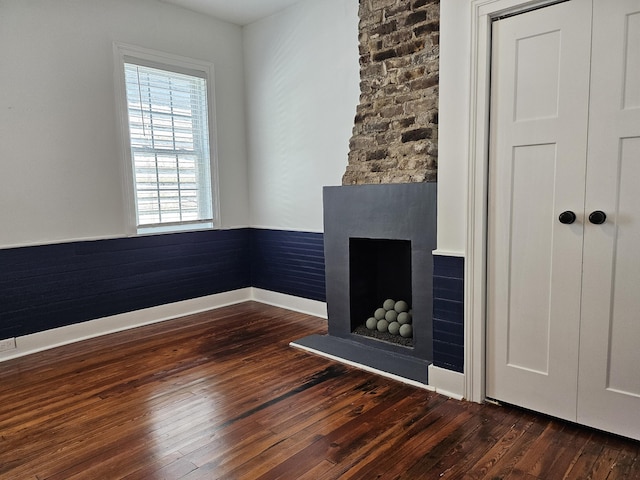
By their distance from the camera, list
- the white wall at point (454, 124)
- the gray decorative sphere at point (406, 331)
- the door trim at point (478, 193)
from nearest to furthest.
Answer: the door trim at point (478, 193) < the white wall at point (454, 124) < the gray decorative sphere at point (406, 331)

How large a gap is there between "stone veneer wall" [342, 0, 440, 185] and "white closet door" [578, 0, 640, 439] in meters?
1.06

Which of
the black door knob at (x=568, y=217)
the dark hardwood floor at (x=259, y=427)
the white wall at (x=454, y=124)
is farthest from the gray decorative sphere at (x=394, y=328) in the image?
the black door knob at (x=568, y=217)

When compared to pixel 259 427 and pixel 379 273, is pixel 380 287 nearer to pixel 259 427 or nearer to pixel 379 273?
pixel 379 273

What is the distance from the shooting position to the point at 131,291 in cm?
419

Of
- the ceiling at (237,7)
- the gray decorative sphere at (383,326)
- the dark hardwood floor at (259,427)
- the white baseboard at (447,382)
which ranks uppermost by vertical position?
the ceiling at (237,7)

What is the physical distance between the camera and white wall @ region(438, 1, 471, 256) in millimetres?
2477

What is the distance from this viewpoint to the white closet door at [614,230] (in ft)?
Answer: 6.65

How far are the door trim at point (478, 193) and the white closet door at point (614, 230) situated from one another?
1.60 feet

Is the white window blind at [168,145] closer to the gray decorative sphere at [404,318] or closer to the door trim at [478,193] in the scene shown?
the gray decorative sphere at [404,318]

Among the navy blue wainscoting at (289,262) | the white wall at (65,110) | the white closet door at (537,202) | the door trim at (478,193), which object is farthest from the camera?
the navy blue wainscoting at (289,262)

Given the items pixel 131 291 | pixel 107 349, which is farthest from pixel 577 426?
pixel 131 291

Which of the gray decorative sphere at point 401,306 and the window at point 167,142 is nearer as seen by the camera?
the gray decorative sphere at point 401,306

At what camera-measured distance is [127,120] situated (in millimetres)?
4055

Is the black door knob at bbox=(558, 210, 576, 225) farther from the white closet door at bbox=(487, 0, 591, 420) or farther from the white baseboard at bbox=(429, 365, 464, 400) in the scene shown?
the white baseboard at bbox=(429, 365, 464, 400)
